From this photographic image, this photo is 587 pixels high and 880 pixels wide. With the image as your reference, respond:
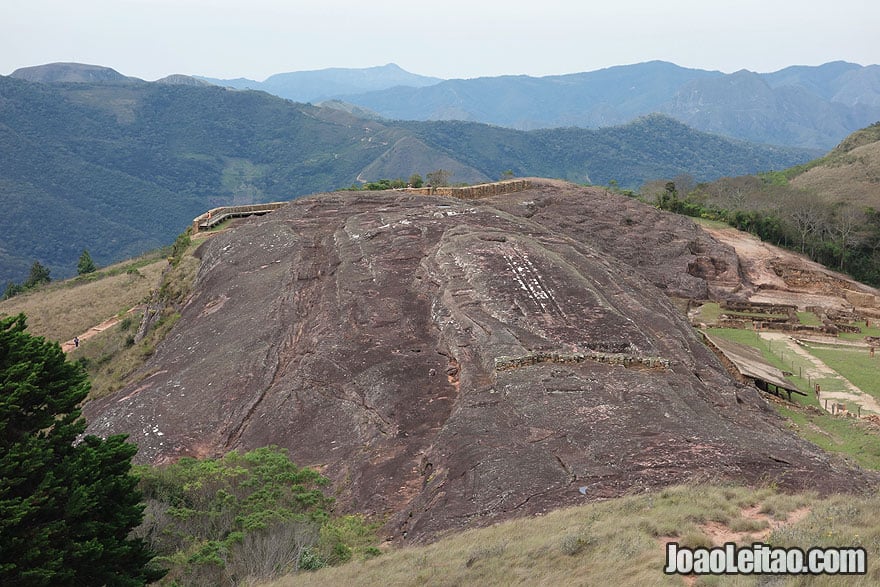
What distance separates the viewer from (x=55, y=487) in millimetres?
9023

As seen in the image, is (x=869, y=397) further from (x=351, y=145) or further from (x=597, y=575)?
(x=351, y=145)

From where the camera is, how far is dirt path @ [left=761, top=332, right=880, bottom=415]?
2594 cm

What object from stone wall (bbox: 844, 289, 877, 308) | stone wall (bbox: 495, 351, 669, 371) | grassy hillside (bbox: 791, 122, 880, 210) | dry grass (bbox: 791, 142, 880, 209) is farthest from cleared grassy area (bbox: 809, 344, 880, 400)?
dry grass (bbox: 791, 142, 880, 209)

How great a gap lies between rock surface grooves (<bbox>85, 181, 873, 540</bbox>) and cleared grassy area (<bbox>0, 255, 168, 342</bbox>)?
1669 cm

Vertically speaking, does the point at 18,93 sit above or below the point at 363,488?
above

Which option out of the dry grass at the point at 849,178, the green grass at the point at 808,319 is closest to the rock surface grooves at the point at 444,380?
the green grass at the point at 808,319

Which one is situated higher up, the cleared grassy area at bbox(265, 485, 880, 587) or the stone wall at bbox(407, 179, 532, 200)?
the stone wall at bbox(407, 179, 532, 200)

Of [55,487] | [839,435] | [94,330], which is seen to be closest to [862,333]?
[839,435]

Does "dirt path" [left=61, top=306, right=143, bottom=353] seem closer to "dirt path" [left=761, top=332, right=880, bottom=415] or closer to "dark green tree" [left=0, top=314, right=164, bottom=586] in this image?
"dark green tree" [left=0, top=314, right=164, bottom=586]

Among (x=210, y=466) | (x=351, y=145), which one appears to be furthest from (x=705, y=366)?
(x=351, y=145)

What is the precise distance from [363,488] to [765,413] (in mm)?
10725

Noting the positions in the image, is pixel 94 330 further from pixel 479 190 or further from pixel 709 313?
pixel 709 313

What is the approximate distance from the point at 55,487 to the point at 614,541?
23.4 feet

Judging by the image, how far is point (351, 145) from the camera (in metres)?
189
